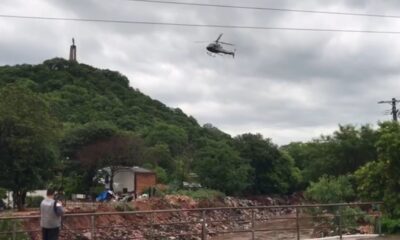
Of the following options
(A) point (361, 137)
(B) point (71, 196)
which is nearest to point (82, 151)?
(B) point (71, 196)

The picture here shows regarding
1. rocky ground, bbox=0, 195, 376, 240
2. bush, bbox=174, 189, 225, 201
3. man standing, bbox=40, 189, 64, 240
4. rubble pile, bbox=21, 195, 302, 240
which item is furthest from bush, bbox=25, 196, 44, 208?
man standing, bbox=40, 189, 64, 240

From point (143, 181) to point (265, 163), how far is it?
71.1ft

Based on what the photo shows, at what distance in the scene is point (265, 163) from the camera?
295ft

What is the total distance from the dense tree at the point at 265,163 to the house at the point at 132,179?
55.5ft

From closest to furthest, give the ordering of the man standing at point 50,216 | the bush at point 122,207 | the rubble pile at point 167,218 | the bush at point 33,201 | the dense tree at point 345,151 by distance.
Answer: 1. the man standing at point 50,216
2. the rubble pile at point 167,218
3. the bush at point 122,207
4. the bush at point 33,201
5. the dense tree at point 345,151

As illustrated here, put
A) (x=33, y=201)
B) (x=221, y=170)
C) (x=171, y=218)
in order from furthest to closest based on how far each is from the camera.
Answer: (x=221, y=170), (x=33, y=201), (x=171, y=218)

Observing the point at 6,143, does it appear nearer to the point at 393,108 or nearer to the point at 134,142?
the point at 134,142

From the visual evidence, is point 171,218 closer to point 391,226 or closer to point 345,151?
point 345,151

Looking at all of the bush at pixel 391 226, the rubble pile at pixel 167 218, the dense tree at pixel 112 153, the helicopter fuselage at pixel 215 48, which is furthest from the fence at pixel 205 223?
the dense tree at pixel 112 153

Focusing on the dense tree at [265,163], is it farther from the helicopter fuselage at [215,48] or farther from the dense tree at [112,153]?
the helicopter fuselage at [215,48]

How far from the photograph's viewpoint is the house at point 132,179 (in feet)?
249

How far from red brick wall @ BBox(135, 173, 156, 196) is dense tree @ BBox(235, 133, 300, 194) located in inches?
640

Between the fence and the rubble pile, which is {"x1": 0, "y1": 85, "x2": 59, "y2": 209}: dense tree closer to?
the rubble pile

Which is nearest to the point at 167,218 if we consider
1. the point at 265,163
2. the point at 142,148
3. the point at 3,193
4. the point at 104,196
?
the point at 104,196
